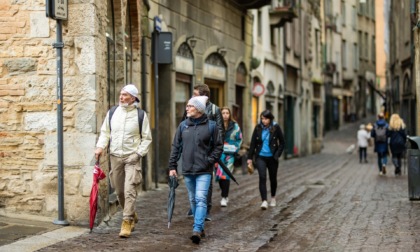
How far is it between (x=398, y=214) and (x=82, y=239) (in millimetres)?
4922

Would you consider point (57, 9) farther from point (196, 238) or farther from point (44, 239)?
point (196, 238)

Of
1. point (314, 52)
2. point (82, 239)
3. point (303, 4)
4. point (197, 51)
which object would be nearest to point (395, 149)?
point (197, 51)

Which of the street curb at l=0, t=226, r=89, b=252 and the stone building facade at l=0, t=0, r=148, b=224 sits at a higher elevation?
the stone building facade at l=0, t=0, r=148, b=224

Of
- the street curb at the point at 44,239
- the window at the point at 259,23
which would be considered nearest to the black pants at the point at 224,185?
the street curb at the point at 44,239

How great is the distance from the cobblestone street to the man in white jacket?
0.46 m

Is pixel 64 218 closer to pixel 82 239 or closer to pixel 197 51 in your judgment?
pixel 82 239

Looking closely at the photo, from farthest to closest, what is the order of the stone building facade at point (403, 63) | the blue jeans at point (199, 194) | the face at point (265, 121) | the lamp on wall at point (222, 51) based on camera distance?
the stone building facade at point (403, 63), the lamp on wall at point (222, 51), the face at point (265, 121), the blue jeans at point (199, 194)

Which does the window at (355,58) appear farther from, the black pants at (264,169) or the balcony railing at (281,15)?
the black pants at (264,169)

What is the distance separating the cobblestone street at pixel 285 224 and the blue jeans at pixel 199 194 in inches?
8.9

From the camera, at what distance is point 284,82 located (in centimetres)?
3416

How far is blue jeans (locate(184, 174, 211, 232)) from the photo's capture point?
9.28 meters

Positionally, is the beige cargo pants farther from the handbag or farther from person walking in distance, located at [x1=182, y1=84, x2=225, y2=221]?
the handbag

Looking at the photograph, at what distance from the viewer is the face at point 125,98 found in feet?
31.3

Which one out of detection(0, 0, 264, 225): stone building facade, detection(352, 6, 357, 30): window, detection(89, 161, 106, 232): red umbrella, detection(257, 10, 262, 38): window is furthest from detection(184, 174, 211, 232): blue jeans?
detection(352, 6, 357, 30): window
